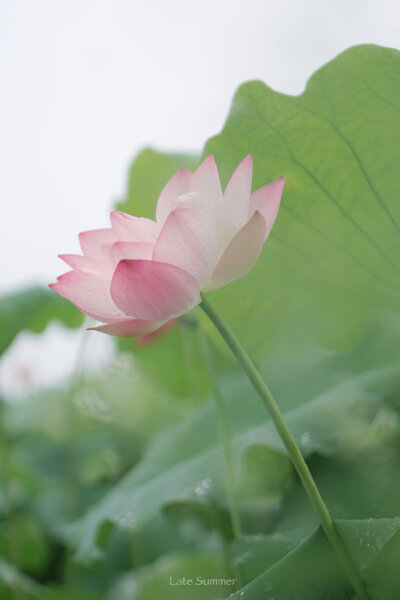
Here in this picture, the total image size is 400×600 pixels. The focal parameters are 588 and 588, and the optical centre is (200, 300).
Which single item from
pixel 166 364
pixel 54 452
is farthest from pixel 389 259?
pixel 54 452

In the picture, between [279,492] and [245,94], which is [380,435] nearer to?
[279,492]

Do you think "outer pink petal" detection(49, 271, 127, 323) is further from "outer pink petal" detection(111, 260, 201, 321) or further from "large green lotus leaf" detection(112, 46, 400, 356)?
"large green lotus leaf" detection(112, 46, 400, 356)

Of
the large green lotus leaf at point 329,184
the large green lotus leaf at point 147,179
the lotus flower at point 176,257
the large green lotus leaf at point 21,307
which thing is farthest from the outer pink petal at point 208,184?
the large green lotus leaf at point 21,307

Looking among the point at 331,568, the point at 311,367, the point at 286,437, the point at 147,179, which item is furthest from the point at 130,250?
the point at 147,179

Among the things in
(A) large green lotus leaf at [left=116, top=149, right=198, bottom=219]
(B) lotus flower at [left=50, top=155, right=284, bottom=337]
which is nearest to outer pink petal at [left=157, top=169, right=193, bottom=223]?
(B) lotus flower at [left=50, top=155, right=284, bottom=337]

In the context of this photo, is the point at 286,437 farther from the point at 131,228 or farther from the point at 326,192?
the point at 326,192

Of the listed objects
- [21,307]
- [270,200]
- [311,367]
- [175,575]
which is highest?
[270,200]
